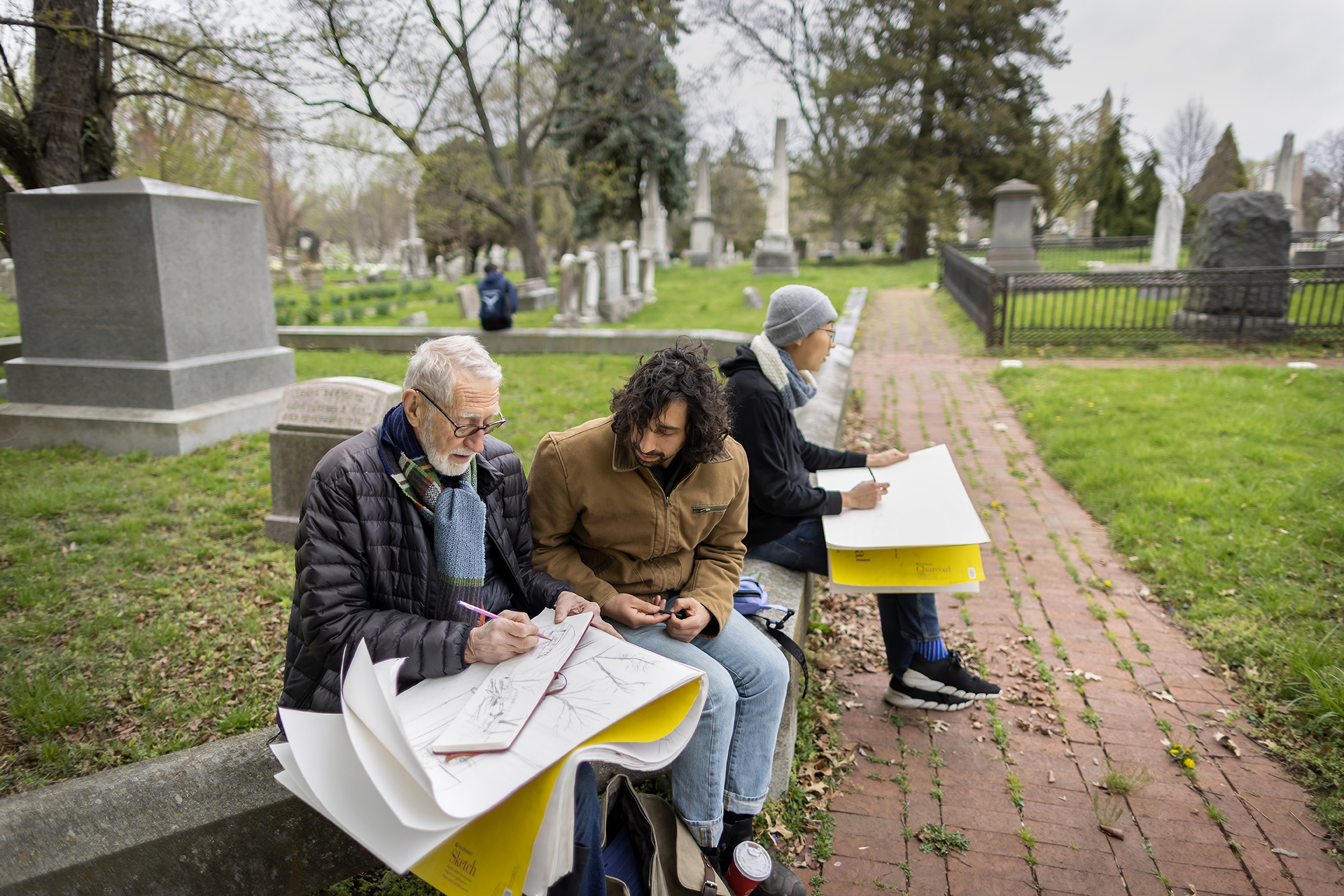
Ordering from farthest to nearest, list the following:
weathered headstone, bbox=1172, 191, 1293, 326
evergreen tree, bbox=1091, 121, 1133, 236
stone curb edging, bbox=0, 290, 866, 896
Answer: evergreen tree, bbox=1091, 121, 1133, 236 → weathered headstone, bbox=1172, 191, 1293, 326 → stone curb edging, bbox=0, 290, 866, 896

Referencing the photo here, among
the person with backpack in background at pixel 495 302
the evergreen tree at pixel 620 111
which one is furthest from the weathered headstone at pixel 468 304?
the evergreen tree at pixel 620 111

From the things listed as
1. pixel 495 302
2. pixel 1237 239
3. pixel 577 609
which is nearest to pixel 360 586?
pixel 577 609

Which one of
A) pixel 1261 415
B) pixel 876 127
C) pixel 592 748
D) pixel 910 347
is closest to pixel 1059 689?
pixel 592 748

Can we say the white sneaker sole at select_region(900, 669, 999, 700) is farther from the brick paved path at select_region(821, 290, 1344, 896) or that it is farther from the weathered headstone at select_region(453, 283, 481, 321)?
the weathered headstone at select_region(453, 283, 481, 321)

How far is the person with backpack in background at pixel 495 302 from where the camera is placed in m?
11.4

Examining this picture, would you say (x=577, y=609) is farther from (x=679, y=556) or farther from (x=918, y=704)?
(x=918, y=704)

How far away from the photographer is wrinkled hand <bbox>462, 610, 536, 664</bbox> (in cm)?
187

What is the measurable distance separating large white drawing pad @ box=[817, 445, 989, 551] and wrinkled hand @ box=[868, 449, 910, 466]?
18mm

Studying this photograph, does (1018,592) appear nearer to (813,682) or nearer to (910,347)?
(813,682)

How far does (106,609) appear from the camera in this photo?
349 cm

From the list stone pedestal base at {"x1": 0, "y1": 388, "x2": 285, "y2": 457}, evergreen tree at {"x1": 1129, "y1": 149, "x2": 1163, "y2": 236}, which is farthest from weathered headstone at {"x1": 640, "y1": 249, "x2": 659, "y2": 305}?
evergreen tree at {"x1": 1129, "y1": 149, "x2": 1163, "y2": 236}

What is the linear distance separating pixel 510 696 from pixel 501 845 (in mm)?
304

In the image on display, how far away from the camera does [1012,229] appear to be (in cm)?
1973

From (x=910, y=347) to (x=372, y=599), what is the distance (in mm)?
11131
